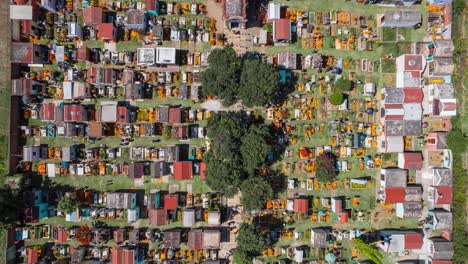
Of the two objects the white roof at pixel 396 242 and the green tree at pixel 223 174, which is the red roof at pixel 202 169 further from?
the white roof at pixel 396 242

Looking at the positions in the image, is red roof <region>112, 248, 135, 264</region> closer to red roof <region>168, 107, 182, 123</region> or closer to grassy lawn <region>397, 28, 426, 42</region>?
red roof <region>168, 107, 182, 123</region>

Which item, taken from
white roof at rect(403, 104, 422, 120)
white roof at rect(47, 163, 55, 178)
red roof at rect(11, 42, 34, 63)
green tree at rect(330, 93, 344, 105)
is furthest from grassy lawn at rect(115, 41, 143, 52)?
white roof at rect(403, 104, 422, 120)

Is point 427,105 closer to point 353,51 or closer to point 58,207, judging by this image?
point 353,51

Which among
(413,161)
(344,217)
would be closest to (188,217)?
(344,217)

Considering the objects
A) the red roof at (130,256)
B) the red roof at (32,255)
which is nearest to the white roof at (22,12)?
the red roof at (32,255)

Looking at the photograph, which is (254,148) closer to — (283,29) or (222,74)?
(222,74)

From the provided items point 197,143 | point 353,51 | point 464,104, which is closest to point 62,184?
point 197,143
